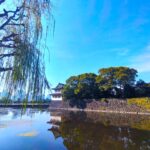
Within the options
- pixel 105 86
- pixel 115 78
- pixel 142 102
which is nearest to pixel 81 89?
pixel 105 86

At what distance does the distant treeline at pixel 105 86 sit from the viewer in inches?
1458

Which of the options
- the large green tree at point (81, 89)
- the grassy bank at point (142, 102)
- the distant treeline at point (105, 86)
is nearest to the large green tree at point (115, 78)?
the distant treeline at point (105, 86)

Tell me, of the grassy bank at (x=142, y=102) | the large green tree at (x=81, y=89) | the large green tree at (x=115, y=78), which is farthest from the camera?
the large green tree at (x=81, y=89)

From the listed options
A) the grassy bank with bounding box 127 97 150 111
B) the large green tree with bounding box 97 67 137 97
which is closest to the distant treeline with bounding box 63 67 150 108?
the large green tree with bounding box 97 67 137 97

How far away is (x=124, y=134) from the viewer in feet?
57.7

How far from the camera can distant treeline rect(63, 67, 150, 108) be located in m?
37.0

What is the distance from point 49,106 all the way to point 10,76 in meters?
48.9

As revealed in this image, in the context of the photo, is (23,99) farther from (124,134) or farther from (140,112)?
(140,112)

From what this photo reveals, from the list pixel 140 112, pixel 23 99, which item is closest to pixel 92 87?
pixel 140 112

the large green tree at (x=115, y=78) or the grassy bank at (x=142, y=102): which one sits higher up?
the large green tree at (x=115, y=78)

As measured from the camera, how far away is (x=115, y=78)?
1476 inches

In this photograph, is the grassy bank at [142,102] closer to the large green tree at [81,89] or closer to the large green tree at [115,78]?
the large green tree at [115,78]

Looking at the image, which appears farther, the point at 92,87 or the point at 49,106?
the point at 49,106

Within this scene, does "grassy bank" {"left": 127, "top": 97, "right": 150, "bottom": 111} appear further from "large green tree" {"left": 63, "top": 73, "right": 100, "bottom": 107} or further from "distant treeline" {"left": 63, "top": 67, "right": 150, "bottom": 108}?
"large green tree" {"left": 63, "top": 73, "right": 100, "bottom": 107}
